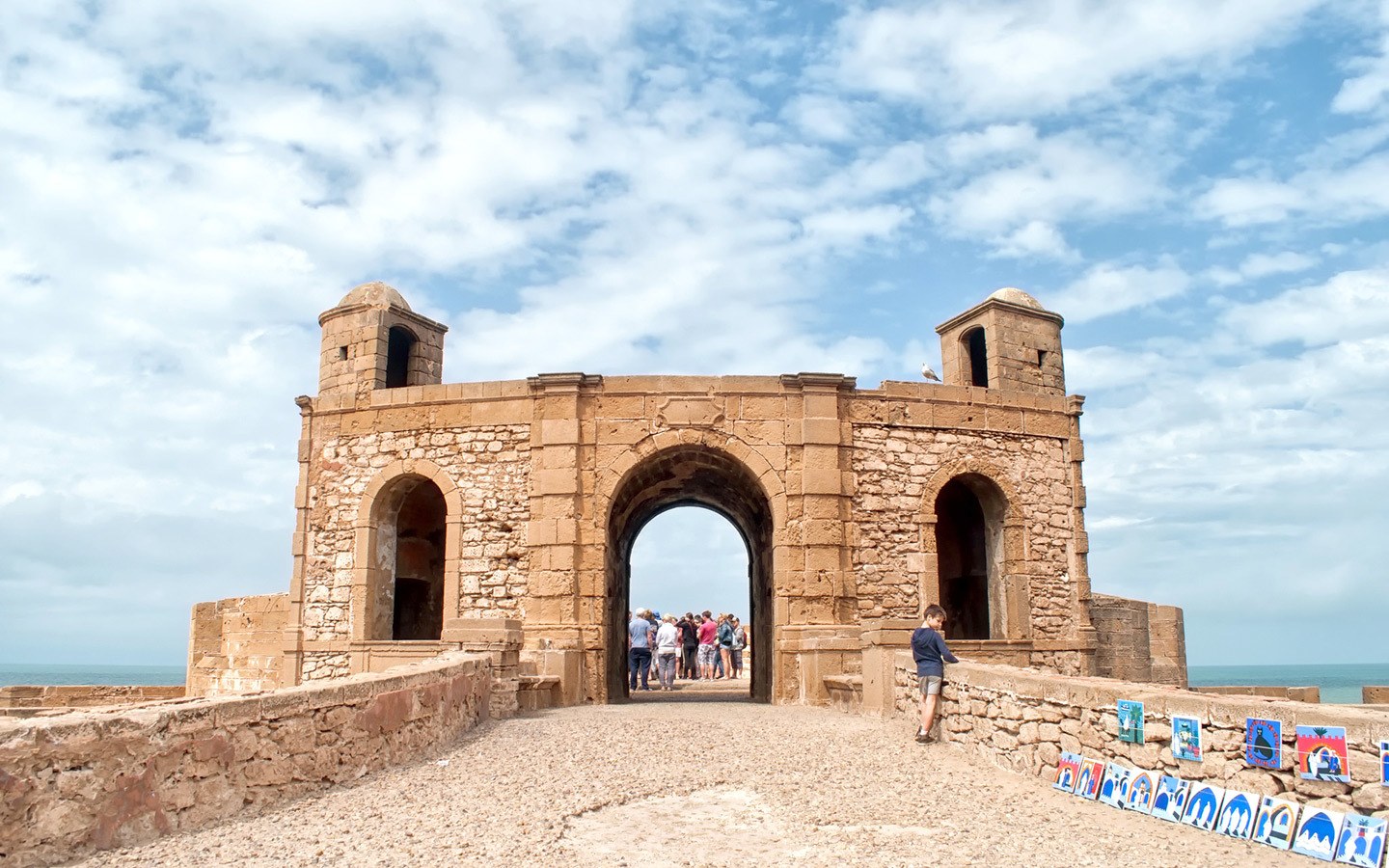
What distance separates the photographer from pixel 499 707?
436 inches

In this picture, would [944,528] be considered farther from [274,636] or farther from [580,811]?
[580,811]

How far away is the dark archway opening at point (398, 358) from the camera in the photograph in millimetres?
16938

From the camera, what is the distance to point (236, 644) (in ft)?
55.6

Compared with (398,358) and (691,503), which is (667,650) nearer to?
(691,503)

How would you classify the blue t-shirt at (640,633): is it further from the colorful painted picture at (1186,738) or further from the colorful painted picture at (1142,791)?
the colorful painted picture at (1186,738)

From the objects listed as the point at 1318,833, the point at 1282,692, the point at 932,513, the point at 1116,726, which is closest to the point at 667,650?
the point at 932,513

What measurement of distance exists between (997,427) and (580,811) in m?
10.7

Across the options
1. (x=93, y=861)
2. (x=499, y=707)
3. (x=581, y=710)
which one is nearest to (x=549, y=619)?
(x=581, y=710)

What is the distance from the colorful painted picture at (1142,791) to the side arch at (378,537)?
997 centimetres

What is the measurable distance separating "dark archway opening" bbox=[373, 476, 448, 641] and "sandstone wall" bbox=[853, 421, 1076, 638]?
267 inches

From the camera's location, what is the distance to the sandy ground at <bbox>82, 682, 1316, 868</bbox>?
5.17 m

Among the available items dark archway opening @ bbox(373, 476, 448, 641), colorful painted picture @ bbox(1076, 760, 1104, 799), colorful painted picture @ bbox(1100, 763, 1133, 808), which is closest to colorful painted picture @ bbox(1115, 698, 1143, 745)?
colorful painted picture @ bbox(1100, 763, 1133, 808)

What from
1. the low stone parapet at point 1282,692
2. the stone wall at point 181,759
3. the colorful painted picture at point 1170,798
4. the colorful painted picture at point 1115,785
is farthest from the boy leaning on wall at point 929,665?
the low stone parapet at point 1282,692

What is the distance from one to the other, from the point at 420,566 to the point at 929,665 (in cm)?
1045
